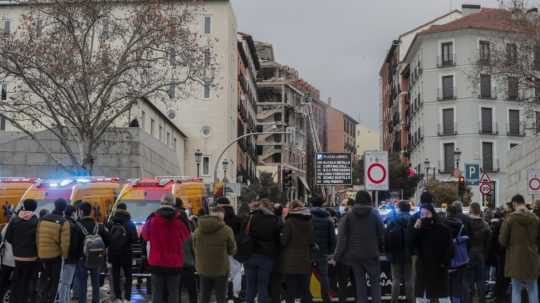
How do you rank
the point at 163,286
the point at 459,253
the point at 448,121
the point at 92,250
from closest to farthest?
the point at 163,286
the point at 92,250
the point at 459,253
the point at 448,121

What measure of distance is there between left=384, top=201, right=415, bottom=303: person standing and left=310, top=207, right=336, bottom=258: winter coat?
37.4 inches

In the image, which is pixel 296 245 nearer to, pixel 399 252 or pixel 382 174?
pixel 399 252

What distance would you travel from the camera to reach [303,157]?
13412 centimetres

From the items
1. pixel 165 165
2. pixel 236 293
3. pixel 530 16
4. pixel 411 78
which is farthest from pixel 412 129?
pixel 236 293

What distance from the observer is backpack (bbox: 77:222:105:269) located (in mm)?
12773

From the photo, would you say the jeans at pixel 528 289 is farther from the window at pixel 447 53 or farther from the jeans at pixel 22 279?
the window at pixel 447 53

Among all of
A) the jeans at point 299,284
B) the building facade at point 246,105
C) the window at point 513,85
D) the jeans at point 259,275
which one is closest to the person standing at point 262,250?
the jeans at point 259,275

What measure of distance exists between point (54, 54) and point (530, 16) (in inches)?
827

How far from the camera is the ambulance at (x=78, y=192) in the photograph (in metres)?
20.9

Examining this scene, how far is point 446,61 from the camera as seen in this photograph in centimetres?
6812

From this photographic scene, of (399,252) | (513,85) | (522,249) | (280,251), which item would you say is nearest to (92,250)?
(280,251)

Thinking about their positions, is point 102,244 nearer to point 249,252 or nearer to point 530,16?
point 249,252

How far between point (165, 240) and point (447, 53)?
60.6m

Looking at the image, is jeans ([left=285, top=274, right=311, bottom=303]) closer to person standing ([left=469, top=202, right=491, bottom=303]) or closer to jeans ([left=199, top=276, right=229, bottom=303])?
jeans ([left=199, top=276, right=229, bottom=303])
